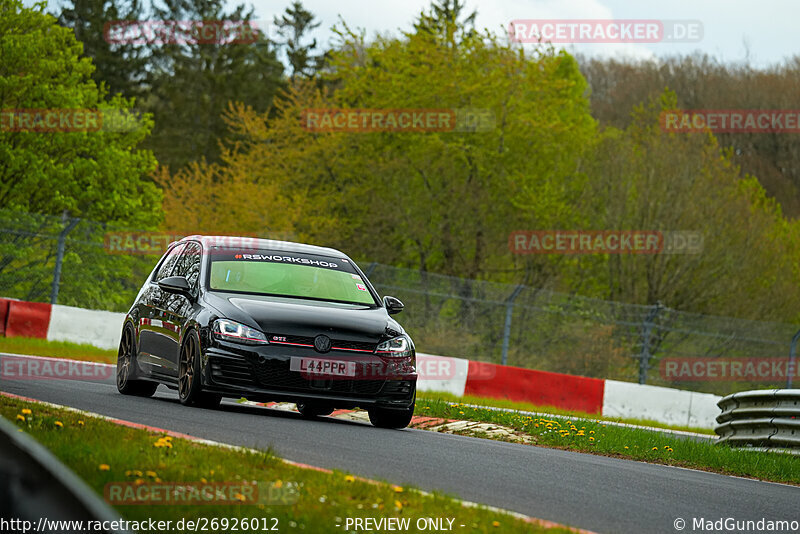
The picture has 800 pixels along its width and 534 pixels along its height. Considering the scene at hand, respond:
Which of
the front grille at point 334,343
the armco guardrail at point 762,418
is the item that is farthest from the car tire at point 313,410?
the armco guardrail at point 762,418

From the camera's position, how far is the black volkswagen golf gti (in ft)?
32.2

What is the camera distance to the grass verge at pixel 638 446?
34.6 ft

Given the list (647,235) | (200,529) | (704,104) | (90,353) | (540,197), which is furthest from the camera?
(704,104)

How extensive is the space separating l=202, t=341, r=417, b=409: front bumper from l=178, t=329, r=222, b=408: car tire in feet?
0.57

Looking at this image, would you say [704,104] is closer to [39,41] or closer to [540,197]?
[540,197]

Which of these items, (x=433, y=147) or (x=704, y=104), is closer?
(x=433, y=147)

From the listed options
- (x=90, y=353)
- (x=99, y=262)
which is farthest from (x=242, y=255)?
(x=99, y=262)

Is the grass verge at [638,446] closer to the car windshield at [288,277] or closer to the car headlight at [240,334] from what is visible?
the car windshield at [288,277]

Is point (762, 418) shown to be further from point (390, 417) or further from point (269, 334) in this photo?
point (269, 334)

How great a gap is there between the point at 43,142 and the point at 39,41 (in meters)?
3.11

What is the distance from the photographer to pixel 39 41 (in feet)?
111

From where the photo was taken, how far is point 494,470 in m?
7.97

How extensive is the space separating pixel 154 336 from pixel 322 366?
2.22 meters

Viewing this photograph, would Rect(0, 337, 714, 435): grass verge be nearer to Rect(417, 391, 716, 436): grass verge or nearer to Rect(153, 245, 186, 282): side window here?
Rect(417, 391, 716, 436): grass verge
